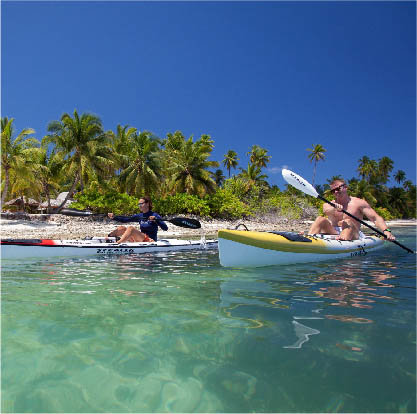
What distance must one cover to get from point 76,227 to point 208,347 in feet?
63.2

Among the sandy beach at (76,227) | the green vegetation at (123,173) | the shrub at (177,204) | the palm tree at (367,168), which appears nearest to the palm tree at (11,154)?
the green vegetation at (123,173)

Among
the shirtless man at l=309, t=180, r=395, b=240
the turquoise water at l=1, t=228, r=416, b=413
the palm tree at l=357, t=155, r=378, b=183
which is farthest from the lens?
the palm tree at l=357, t=155, r=378, b=183

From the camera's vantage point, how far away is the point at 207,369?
208 centimetres

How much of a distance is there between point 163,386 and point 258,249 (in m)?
4.17

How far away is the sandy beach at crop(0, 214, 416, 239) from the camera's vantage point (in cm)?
1627

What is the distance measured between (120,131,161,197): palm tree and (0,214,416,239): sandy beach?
555 cm

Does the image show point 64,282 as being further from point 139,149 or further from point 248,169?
point 248,169

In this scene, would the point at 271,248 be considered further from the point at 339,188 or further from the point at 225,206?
the point at 225,206

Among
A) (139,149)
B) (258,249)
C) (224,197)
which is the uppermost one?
(139,149)

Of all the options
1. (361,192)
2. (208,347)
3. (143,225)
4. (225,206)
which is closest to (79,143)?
(225,206)

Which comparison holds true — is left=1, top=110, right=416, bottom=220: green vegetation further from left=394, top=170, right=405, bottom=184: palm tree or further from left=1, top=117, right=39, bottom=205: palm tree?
left=394, top=170, right=405, bottom=184: palm tree

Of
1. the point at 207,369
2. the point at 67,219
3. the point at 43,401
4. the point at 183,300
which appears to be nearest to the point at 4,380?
the point at 43,401

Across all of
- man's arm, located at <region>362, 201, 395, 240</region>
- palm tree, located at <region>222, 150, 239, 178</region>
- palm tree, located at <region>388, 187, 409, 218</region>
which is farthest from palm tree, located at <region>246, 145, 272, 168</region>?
man's arm, located at <region>362, 201, 395, 240</region>

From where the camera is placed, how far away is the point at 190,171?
30.6 metres
